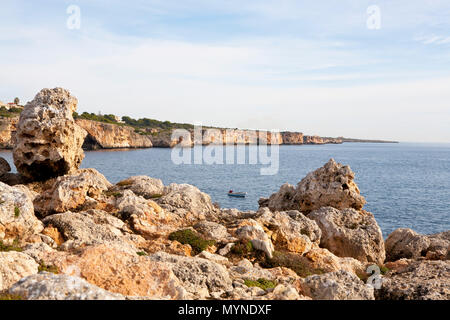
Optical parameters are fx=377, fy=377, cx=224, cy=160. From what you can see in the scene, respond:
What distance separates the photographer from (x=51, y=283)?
7406mm

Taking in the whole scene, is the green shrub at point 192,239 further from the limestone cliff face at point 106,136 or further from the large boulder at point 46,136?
the limestone cliff face at point 106,136

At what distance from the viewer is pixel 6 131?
102 meters

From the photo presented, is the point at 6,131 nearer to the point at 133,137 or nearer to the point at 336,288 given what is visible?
the point at 133,137

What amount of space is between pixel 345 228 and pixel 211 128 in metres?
167

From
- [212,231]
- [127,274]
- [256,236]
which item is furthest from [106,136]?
[127,274]

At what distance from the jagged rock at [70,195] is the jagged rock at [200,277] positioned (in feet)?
32.6

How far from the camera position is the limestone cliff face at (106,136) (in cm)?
12862

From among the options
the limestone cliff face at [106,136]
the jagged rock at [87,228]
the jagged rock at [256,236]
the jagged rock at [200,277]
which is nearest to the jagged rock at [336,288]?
the jagged rock at [200,277]

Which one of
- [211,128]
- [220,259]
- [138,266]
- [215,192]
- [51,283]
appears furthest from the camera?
[211,128]

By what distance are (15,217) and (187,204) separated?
991 centimetres

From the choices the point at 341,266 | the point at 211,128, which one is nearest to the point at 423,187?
the point at 341,266

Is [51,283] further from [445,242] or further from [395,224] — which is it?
[395,224]

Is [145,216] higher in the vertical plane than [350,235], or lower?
higher

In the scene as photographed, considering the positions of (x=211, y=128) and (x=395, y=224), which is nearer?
(x=395, y=224)
